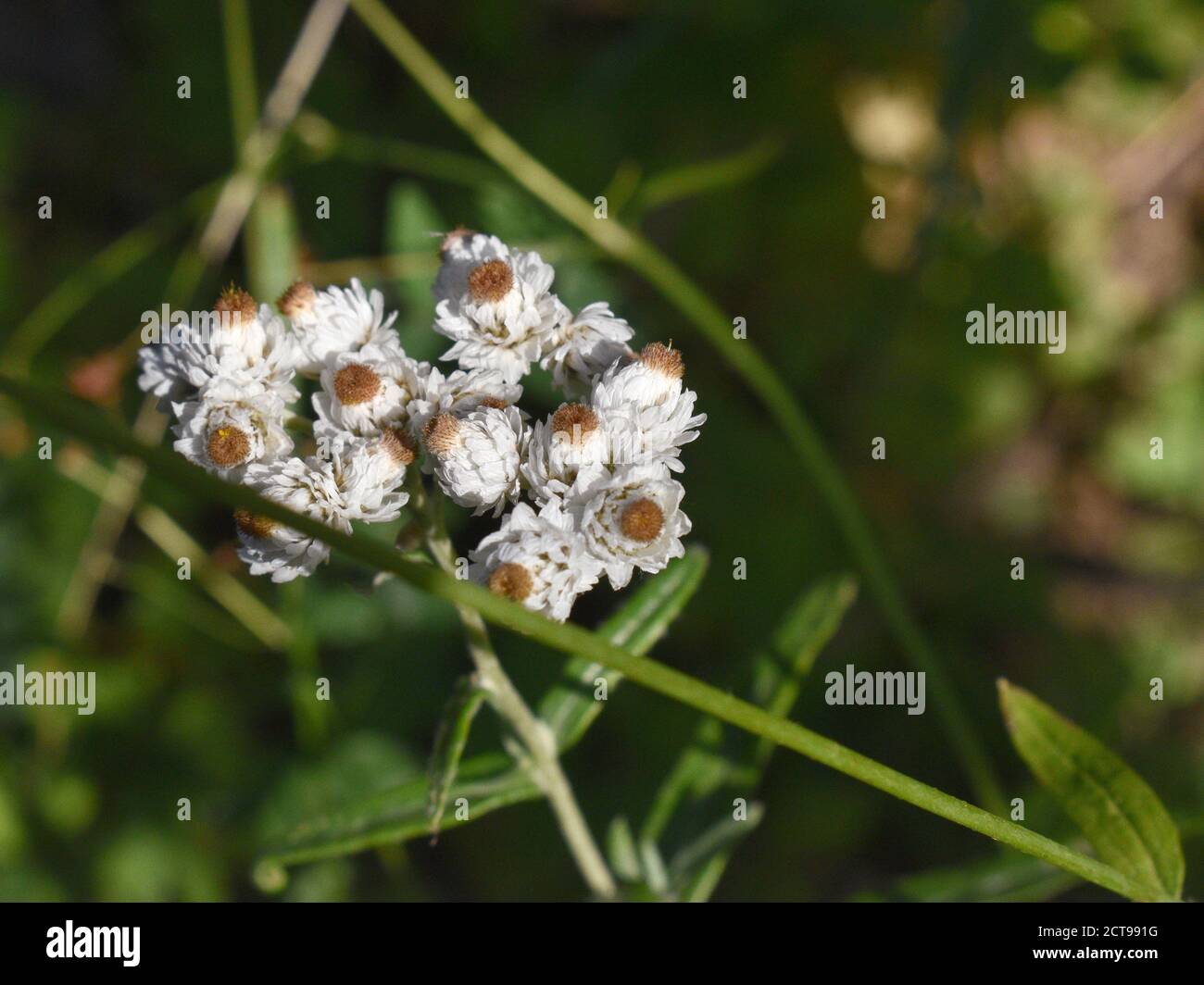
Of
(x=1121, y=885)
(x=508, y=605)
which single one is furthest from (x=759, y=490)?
(x=508, y=605)

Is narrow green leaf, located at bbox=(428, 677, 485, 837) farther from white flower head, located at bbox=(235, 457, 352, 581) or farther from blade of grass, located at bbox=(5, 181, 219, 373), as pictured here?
blade of grass, located at bbox=(5, 181, 219, 373)

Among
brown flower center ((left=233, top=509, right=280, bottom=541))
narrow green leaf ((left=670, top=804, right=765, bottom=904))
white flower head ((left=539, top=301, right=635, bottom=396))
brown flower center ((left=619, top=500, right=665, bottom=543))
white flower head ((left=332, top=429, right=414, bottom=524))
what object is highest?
white flower head ((left=539, top=301, right=635, bottom=396))

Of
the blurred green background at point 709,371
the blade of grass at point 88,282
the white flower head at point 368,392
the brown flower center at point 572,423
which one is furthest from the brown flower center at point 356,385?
the blade of grass at point 88,282

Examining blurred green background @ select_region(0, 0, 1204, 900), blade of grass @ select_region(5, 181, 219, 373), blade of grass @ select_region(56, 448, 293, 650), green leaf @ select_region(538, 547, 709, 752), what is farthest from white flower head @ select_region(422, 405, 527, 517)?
blade of grass @ select_region(5, 181, 219, 373)

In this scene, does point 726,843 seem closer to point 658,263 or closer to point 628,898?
point 628,898

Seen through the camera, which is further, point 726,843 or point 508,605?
point 726,843

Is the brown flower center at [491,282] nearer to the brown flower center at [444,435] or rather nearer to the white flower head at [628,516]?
the brown flower center at [444,435]

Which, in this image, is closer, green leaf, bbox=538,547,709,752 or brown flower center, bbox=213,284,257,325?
brown flower center, bbox=213,284,257,325

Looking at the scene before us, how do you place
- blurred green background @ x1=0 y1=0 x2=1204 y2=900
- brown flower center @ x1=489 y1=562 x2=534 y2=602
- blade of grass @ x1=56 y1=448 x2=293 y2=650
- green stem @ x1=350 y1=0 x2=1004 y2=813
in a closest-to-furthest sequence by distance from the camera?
1. brown flower center @ x1=489 y1=562 x2=534 y2=602
2. green stem @ x1=350 y1=0 x2=1004 y2=813
3. blurred green background @ x1=0 y1=0 x2=1204 y2=900
4. blade of grass @ x1=56 y1=448 x2=293 y2=650
